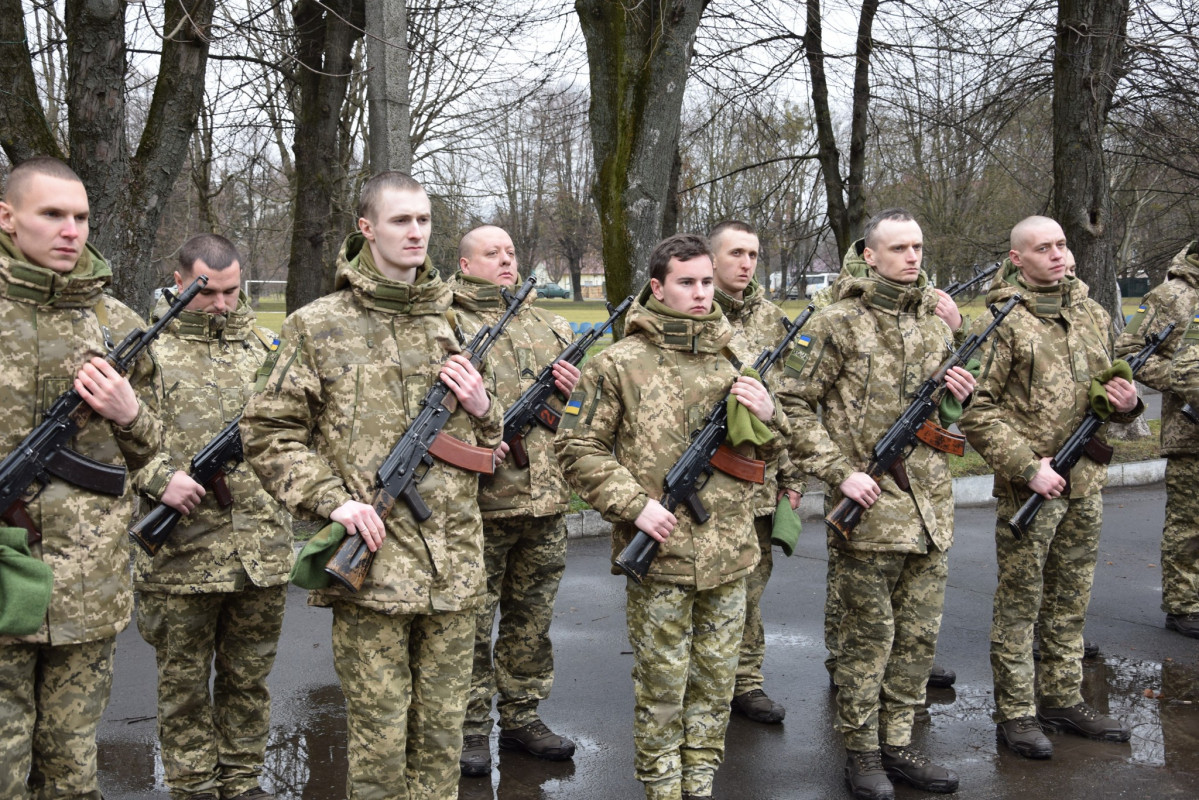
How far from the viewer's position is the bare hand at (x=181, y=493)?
4.07 meters

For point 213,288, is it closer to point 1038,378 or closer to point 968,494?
point 1038,378

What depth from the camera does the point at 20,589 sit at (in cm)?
314

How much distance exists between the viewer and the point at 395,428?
3.64 metres

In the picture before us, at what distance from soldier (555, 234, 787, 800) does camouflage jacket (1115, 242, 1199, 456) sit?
141 inches

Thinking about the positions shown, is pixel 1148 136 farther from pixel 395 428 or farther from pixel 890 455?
pixel 395 428

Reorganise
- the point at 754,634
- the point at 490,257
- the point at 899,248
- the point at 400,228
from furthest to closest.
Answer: the point at 754,634 < the point at 490,257 < the point at 899,248 < the point at 400,228

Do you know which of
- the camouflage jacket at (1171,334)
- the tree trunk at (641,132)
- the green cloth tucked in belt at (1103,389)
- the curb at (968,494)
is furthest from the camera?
the curb at (968,494)

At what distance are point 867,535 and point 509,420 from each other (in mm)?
1699

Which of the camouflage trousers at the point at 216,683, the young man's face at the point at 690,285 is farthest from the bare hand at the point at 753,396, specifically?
the camouflage trousers at the point at 216,683

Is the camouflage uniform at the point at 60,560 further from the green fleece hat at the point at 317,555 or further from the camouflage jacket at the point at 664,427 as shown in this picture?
the camouflage jacket at the point at 664,427

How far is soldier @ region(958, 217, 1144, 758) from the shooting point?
509 centimetres

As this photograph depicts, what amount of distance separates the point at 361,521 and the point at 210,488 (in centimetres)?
128

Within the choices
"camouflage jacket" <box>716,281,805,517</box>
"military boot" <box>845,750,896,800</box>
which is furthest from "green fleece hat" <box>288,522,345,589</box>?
"camouflage jacket" <box>716,281,805,517</box>

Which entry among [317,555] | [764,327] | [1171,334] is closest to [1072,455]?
[764,327]
